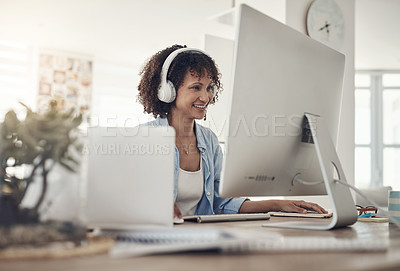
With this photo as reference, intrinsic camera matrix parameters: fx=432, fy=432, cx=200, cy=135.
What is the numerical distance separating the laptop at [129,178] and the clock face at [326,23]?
2769 millimetres

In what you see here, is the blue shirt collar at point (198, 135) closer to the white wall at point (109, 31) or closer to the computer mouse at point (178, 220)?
the computer mouse at point (178, 220)

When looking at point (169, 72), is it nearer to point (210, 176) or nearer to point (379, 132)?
point (210, 176)

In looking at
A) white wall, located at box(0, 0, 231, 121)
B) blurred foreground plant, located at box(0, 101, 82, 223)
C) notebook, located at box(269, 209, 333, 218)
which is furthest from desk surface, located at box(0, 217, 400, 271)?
white wall, located at box(0, 0, 231, 121)

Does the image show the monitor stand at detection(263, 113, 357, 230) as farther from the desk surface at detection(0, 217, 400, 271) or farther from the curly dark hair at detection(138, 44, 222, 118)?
the curly dark hair at detection(138, 44, 222, 118)

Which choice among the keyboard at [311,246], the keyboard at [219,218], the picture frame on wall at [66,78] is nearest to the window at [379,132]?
the picture frame on wall at [66,78]

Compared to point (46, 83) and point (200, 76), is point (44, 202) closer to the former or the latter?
point (200, 76)

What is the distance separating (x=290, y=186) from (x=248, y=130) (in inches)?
10.1

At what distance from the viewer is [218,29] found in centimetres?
499

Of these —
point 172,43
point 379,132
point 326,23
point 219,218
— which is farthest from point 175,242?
point 379,132

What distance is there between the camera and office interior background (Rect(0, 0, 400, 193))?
3.62 metres

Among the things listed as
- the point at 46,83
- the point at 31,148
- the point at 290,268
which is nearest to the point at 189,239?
the point at 290,268

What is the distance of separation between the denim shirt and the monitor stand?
1.65 feet

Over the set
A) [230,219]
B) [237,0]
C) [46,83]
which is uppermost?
[237,0]

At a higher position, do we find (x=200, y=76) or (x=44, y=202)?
(x=200, y=76)
